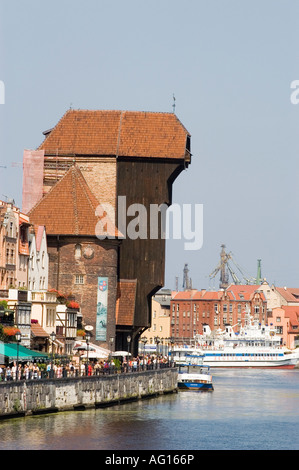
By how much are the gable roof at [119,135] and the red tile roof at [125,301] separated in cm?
1239

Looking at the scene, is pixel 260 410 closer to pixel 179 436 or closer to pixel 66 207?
pixel 179 436

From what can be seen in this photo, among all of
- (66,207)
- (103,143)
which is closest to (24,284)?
(66,207)

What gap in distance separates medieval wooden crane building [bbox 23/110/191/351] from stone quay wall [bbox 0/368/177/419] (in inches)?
747

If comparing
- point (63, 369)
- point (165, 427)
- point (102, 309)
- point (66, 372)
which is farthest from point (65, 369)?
point (102, 309)

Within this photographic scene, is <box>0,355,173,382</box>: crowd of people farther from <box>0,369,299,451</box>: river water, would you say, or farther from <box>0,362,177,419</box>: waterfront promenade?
<box>0,369,299,451</box>: river water

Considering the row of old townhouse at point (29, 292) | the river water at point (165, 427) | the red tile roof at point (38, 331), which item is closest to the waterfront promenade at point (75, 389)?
the river water at point (165, 427)

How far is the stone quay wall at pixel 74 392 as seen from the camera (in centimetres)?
6712

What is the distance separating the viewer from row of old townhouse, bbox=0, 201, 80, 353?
307 feet

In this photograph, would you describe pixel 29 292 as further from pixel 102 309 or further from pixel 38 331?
pixel 102 309

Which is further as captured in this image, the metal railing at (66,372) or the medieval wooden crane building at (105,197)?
the medieval wooden crane building at (105,197)

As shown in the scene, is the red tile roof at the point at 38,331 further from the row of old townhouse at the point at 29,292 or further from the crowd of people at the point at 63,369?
the crowd of people at the point at 63,369

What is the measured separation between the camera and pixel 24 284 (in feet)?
355

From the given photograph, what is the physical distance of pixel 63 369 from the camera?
77562 millimetres
